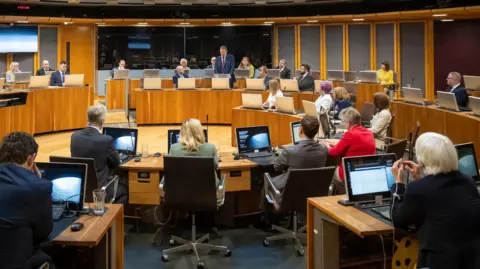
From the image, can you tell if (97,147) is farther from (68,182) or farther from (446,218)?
(446,218)

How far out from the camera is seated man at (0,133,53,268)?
103 inches

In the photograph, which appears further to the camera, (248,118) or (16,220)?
(248,118)

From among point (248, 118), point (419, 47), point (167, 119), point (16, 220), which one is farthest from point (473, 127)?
point (419, 47)

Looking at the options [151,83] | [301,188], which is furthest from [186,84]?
[301,188]

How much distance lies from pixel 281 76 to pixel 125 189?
7987mm

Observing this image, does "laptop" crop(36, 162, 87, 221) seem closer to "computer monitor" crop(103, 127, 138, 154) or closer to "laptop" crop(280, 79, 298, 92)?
"computer monitor" crop(103, 127, 138, 154)

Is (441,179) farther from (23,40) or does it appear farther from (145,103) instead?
(23,40)

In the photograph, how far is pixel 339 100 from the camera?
804 centimetres

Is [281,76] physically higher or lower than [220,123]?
higher

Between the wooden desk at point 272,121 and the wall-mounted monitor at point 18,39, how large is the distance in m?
9.01

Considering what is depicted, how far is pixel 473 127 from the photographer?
699 centimetres

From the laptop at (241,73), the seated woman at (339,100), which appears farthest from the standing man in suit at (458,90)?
the laptop at (241,73)

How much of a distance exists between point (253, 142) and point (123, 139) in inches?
58.8

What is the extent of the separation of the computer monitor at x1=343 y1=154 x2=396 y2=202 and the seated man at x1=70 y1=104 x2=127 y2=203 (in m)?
2.32
